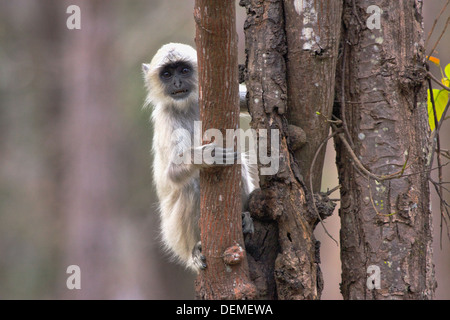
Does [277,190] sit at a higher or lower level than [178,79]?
lower

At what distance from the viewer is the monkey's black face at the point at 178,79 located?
6059 mm

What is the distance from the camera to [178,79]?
611 centimetres

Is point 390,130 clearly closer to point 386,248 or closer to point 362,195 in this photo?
point 362,195

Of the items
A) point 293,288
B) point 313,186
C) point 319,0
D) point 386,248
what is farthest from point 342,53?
point 293,288

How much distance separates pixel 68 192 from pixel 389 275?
397 inches

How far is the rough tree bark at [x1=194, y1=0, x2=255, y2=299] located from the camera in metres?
3.76

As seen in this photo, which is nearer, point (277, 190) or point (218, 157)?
point (218, 157)

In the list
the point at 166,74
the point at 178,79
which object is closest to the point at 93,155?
the point at 166,74

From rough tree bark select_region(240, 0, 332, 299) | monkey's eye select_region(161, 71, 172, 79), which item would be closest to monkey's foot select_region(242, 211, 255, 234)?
rough tree bark select_region(240, 0, 332, 299)

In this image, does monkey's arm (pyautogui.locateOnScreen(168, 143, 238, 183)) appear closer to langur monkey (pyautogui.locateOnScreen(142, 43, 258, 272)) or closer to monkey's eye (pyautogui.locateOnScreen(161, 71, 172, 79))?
langur monkey (pyautogui.locateOnScreen(142, 43, 258, 272))

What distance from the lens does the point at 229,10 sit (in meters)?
3.72

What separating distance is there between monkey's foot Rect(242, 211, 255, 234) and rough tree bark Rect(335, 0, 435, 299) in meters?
0.70

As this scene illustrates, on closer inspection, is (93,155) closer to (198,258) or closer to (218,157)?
(198,258)

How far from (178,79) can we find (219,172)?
7.34ft
